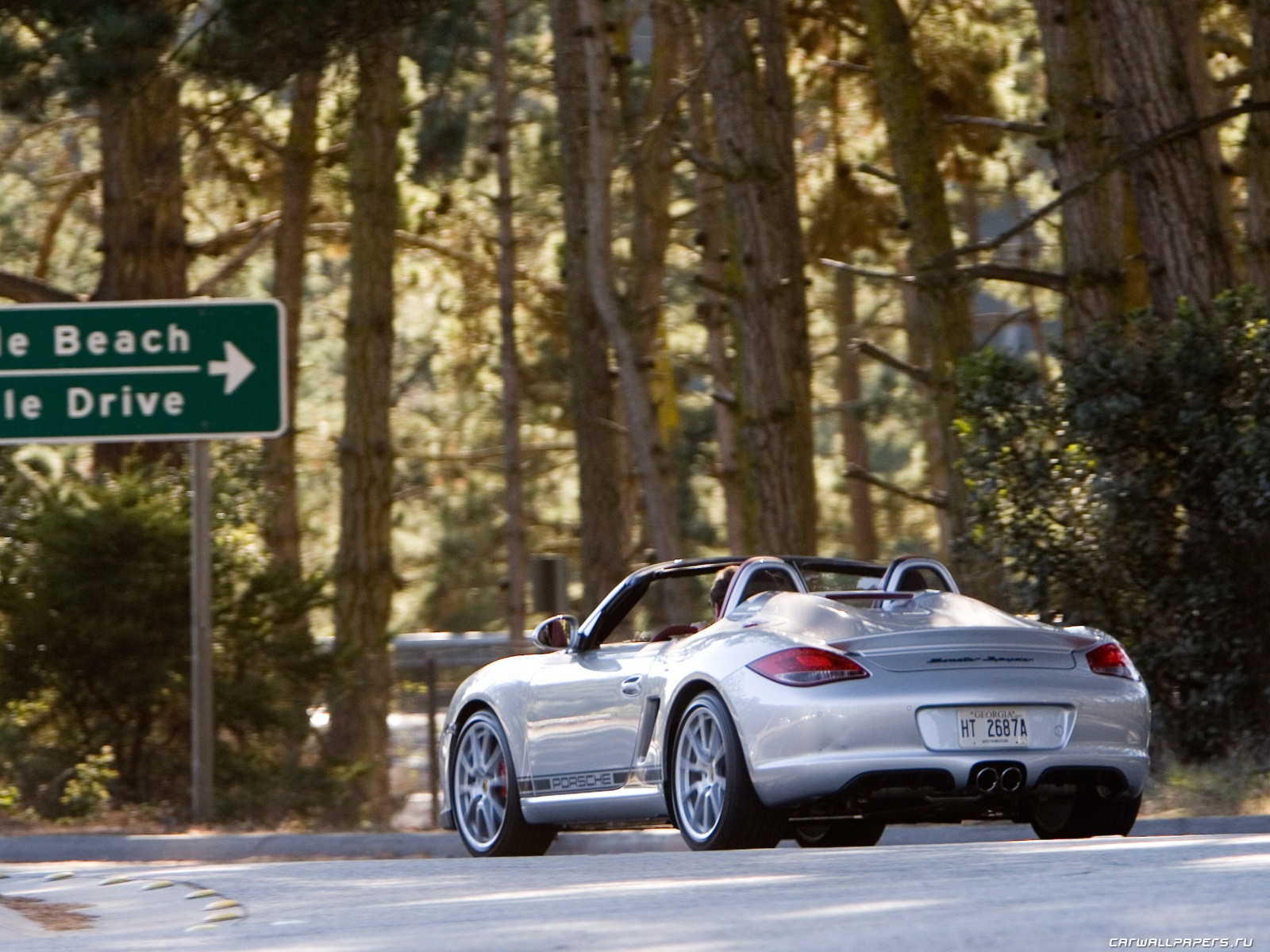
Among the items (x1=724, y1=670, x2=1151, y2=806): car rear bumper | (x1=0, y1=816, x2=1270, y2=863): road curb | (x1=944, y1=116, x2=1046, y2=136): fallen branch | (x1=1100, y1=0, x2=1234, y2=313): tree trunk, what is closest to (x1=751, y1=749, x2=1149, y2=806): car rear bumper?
(x1=724, y1=670, x2=1151, y2=806): car rear bumper

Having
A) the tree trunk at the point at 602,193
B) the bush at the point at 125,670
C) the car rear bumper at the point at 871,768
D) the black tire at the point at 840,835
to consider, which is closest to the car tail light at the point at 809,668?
the car rear bumper at the point at 871,768

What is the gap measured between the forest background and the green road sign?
5.25 feet

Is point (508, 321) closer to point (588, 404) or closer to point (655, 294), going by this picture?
point (588, 404)

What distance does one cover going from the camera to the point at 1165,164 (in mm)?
15117

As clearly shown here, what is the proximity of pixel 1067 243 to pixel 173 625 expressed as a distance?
7.33 m

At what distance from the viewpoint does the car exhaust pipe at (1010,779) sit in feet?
29.2

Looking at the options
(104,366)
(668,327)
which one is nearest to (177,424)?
(104,366)

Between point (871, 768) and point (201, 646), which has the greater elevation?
point (201, 646)

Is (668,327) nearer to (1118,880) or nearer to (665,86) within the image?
(665,86)

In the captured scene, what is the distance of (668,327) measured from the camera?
42.8m

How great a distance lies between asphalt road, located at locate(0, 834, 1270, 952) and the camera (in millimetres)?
6340

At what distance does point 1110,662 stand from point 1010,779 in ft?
2.71

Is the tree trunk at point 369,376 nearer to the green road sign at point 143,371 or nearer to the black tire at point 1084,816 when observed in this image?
the green road sign at point 143,371

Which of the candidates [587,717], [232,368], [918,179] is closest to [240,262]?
[918,179]
